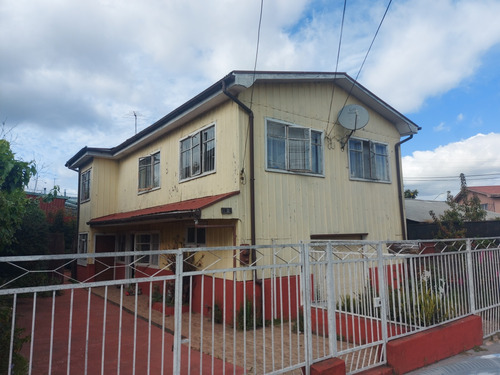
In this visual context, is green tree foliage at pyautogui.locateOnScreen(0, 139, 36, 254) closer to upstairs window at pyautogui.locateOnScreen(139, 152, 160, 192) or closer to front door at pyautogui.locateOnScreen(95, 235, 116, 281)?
upstairs window at pyautogui.locateOnScreen(139, 152, 160, 192)

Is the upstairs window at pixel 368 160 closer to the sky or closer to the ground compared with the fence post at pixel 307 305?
closer to the sky

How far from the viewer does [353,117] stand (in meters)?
9.66

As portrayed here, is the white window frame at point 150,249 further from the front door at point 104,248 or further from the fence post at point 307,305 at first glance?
the fence post at point 307,305

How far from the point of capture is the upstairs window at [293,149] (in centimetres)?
873

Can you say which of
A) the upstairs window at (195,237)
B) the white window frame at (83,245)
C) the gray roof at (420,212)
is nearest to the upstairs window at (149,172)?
the upstairs window at (195,237)

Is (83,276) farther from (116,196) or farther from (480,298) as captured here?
(480,298)

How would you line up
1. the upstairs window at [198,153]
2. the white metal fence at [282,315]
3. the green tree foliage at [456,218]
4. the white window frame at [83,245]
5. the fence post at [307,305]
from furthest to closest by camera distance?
the white window frame at [83,245], the green tree foliage at [456,218], the upstairs window at [198,153], the fence post at [307,305], the white metal fence at [282,315]

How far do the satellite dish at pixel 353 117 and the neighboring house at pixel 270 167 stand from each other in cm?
6

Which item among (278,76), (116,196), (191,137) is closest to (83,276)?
(116,196)

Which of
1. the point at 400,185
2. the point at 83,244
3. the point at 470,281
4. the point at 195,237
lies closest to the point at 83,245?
the point at 83,244

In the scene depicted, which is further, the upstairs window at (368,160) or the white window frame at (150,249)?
the white window frame at (150,249)

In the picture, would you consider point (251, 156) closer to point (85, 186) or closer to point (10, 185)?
point (10, 185)

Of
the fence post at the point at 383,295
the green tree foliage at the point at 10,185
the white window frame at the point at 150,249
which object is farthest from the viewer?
the white window frame at the point at 150,249

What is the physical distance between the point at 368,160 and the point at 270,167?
3968 millimetres
